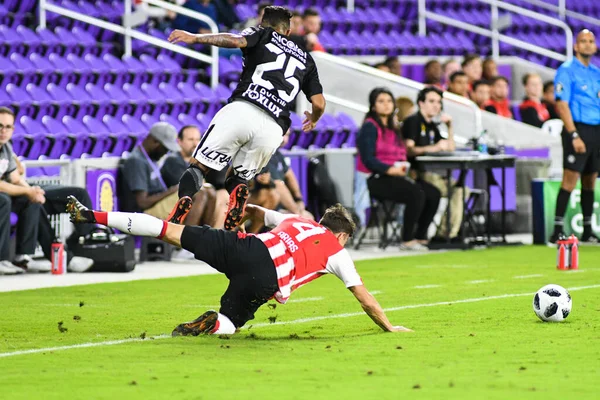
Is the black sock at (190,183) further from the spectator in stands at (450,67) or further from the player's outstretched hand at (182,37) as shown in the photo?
the spectator in stands at (450,67)

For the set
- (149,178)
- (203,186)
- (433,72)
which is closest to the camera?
(203,186)

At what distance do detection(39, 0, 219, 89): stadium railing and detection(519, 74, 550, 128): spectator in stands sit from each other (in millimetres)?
4863

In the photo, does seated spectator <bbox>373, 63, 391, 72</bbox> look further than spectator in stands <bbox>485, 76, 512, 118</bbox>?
No

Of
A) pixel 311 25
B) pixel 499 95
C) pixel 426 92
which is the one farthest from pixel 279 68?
pixel 499 95

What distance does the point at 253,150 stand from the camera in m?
10.2

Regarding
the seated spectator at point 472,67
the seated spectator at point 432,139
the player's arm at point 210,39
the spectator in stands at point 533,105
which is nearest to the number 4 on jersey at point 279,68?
the player's arm at point 210,39

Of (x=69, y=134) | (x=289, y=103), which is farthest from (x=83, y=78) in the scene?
(x=289, y=103)

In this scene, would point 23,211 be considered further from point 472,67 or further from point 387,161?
point 472,67

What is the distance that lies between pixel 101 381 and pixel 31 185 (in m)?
6.72

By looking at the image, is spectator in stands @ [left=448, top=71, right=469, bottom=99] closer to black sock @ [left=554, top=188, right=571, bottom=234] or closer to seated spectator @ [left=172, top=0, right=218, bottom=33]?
seated spectator @ [left=172, top=0, right=218, bottom=33]

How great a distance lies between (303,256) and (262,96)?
2.66 meters

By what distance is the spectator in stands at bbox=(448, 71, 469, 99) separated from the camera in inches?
762

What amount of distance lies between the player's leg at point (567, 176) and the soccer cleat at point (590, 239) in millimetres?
466

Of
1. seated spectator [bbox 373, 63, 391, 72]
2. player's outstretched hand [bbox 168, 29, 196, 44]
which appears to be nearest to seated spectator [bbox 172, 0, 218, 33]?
seated spectator [bbox 373, 63, 391, 72]
